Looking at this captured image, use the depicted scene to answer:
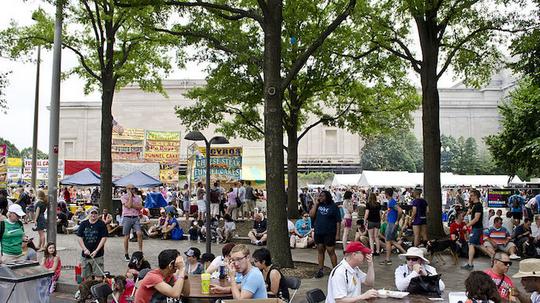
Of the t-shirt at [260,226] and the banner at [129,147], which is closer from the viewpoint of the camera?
the t-shirt at [260,226]

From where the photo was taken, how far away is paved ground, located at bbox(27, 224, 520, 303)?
35.1 ft

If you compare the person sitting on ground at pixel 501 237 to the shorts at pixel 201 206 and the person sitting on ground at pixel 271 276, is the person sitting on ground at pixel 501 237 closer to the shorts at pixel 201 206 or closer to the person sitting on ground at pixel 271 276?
the person sitting on ground at pixel 271 276

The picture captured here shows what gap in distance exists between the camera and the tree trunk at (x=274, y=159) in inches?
461

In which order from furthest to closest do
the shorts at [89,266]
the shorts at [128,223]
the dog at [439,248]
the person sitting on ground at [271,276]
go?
the shorts at [128,223]
the dog at [439,248]
the shorts at [89,266]
the person sitting on ground at [271,276]

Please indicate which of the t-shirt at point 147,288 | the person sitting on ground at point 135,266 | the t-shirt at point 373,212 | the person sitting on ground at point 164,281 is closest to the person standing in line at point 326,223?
the t-shirt at point 373,212

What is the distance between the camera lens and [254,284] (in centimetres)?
587

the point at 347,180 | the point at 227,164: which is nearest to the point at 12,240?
the point at 227,164

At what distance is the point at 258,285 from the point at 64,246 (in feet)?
45.0

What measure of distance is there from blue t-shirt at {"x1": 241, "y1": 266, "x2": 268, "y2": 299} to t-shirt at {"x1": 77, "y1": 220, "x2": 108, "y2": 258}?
5.46 metres

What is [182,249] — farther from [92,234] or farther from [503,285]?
[503,285]

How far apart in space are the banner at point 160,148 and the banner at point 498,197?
24018 millimetres

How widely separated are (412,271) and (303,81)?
16471 millimetres

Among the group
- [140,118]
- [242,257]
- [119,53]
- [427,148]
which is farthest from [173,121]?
[242,257]

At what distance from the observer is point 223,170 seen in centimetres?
3219
